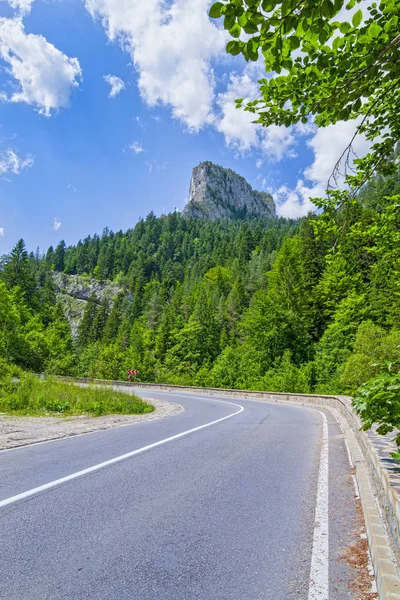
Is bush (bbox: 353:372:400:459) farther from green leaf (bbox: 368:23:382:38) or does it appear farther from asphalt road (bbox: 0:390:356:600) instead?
green leaf (bbox: 368:23:382:38)

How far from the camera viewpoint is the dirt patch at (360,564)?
103 inches

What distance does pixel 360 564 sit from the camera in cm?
306

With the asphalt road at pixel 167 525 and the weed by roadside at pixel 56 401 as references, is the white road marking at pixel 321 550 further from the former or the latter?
the weed by roadside at pixel 56 401

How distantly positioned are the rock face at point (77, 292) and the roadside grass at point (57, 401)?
114451 millimetres

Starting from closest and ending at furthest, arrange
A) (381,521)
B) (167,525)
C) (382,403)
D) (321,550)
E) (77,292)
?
(321,550), (382,403), (381,521), (167,525), (77,292)

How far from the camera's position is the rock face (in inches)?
5167

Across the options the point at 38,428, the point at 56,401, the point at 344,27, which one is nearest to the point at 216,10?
the point at 344,27

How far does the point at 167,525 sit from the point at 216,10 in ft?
14.2

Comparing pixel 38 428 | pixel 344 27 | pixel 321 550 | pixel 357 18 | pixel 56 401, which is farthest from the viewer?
pixel 56 401

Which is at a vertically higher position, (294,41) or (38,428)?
(294,41)

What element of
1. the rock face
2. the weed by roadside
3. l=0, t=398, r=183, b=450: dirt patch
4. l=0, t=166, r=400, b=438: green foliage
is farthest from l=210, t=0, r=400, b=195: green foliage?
the rock face

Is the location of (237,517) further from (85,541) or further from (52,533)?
(52,533)

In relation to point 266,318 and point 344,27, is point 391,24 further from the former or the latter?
point 266,318

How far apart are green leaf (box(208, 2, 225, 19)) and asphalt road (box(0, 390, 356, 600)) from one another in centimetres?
373
